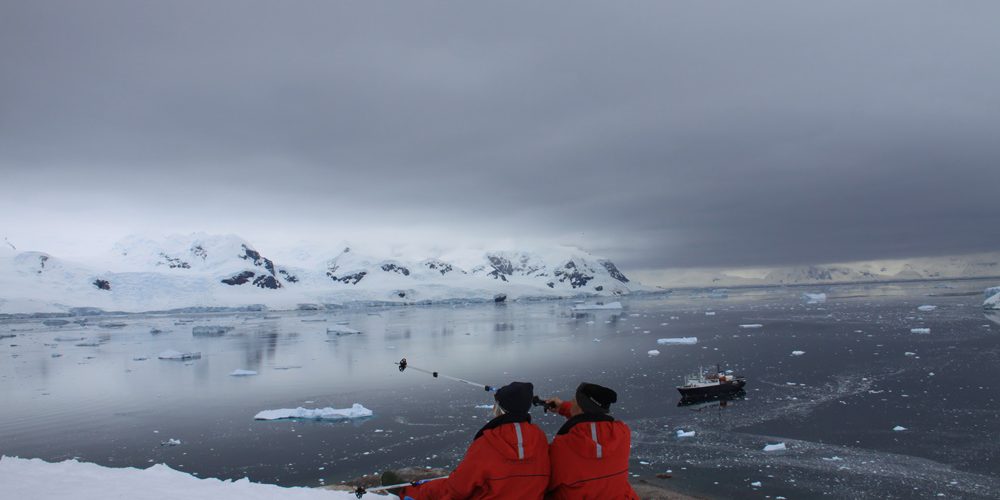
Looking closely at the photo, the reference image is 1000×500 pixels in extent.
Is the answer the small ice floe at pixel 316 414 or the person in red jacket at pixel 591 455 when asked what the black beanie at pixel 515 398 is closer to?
the person in red jacket at pixel 591 455

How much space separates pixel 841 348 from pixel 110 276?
14450 centimetres

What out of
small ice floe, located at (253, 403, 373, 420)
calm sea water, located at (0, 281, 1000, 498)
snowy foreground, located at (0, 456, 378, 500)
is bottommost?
calm sea water, located at (0, 281, 1000, 498)

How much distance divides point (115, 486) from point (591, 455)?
533cm

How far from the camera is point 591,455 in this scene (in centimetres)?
548

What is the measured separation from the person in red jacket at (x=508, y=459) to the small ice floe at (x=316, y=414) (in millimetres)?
18145

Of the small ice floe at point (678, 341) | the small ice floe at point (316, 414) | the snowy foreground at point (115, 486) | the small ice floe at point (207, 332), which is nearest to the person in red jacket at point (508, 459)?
the snowy foreground at point (115, 486)

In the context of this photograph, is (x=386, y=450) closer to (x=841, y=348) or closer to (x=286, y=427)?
(x=286, y=427)

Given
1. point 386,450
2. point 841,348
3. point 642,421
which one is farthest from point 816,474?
point 841,348

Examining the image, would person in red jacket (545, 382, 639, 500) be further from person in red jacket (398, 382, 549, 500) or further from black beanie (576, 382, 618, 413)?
person in red jacket (398, 382, 549, 500)

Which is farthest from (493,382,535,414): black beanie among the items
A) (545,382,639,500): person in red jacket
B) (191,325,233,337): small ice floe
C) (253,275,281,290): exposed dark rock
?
(253,275,281,290): exposed dark rock

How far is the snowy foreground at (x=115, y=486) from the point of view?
639 centimetres

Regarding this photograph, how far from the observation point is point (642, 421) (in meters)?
21.4

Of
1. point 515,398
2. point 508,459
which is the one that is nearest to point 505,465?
point 508,459

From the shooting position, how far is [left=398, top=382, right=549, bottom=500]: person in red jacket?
538cm
